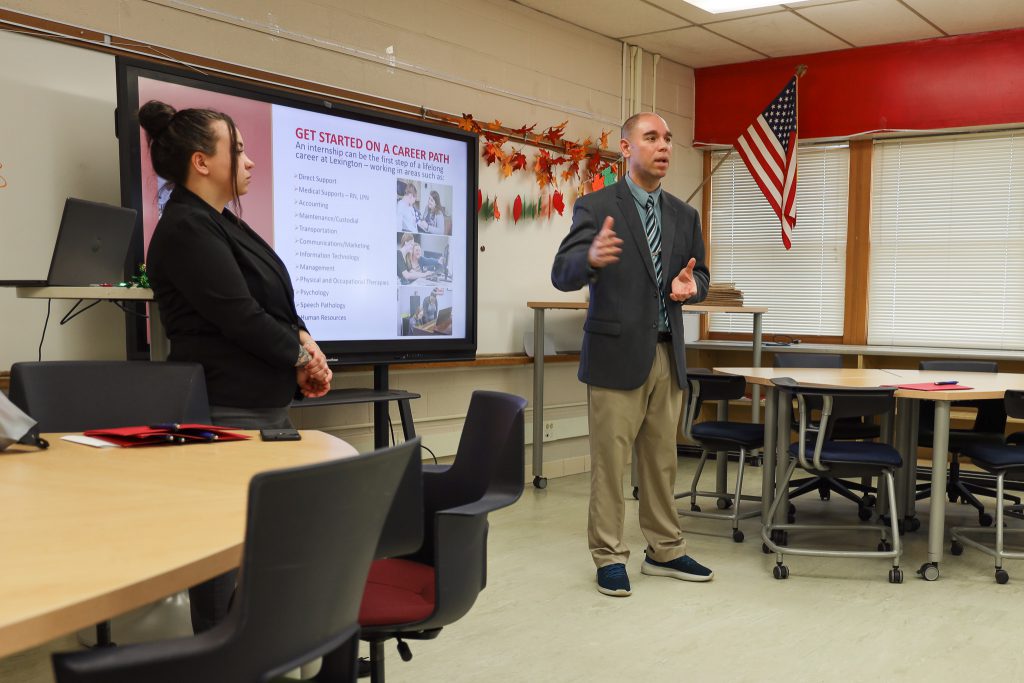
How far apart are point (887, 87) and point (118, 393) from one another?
571 cm

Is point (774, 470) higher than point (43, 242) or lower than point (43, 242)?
lower

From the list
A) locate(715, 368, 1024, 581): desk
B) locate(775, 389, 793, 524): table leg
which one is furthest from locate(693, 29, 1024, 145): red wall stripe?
locate(775, 389, 793, 524): table leg

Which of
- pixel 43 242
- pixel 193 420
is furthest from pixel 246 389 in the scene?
pixel 43 242

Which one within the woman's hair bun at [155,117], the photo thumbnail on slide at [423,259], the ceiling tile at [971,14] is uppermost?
the ceiling tile at [971,14]

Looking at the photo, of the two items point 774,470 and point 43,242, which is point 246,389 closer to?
point 43,242

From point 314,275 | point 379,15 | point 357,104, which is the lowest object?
point 314,275

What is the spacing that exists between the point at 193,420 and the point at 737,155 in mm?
5664

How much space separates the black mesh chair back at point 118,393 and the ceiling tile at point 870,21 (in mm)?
4633

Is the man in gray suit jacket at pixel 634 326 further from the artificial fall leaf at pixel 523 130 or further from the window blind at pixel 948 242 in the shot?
the window blind at pixel 948 242

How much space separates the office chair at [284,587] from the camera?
3.04 ft

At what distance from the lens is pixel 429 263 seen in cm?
461

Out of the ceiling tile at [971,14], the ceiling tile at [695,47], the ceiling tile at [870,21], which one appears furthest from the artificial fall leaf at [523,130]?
the ceiling tile at [971,14]

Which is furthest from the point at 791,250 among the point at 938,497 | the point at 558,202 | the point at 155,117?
the point at 155,117

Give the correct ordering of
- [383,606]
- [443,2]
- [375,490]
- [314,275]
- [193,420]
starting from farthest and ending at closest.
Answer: [443,2] < [314,275] < [193,420] < [383,606] < [375,490]
